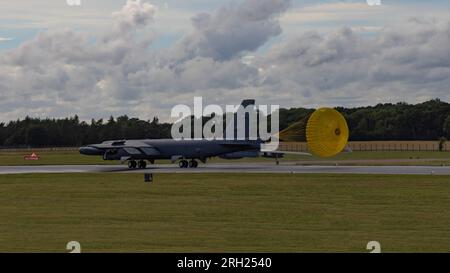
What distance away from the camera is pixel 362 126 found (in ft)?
569

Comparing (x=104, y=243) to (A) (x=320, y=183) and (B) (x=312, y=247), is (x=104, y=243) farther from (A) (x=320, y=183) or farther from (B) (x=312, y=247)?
(A) (x=320, y=183)

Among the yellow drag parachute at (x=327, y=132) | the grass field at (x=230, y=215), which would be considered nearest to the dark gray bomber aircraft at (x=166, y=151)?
the yellow drag parachute at (x=327, y=132)

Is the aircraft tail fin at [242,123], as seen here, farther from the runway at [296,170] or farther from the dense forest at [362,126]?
the dense forest at [362,126]

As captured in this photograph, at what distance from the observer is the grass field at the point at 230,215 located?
22141mm

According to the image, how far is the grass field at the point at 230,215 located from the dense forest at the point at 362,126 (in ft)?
300

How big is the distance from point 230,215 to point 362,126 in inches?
5784

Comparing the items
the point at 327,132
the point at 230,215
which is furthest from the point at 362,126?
the point at 230,215

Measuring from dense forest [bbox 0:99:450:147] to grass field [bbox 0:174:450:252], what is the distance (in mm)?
91560

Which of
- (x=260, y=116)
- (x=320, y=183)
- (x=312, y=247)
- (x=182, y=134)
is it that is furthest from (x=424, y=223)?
(x=182, y=134)

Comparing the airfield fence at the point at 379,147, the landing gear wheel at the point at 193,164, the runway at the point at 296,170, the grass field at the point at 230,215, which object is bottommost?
the grass field at the point at 230,215

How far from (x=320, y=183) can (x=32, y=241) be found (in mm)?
27923

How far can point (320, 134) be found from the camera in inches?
2066

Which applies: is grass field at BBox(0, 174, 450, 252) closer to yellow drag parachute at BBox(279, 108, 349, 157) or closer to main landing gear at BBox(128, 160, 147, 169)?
yellow drag parachute at BBox(279, 108, 349, 157)

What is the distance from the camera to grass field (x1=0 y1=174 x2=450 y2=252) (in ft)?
72.6
